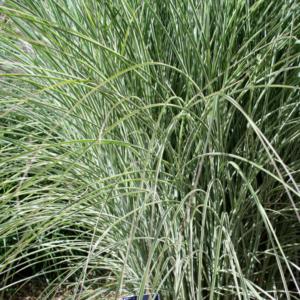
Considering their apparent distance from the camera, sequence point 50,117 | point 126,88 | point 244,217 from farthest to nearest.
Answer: point 50,117
point 126,88
point 244,217

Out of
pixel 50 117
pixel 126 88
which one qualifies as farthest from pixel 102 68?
pixel 50 117

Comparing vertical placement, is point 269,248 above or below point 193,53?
below

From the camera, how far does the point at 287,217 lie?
1.65 m

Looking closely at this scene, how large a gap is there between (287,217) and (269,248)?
10 centimetres

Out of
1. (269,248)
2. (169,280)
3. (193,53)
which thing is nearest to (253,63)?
(193,53)

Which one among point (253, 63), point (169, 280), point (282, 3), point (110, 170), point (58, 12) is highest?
point (58, 12)

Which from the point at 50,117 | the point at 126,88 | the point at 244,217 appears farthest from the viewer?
the point at 50,117

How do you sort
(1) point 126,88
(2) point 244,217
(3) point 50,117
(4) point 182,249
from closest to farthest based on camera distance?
(4) point 182,249
(2) point 244,217
(1) point 126,88
(3) point 50,117

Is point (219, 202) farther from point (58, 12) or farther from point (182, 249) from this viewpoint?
point (58, 12)

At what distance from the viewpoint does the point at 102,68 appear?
1785 mm

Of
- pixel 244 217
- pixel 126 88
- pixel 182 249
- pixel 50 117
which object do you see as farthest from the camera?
pixel 50 117

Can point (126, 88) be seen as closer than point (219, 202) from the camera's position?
No

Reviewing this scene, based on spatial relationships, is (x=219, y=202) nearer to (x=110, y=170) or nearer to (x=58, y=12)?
(x=110, y=170)

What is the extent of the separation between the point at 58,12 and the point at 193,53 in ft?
1.73
